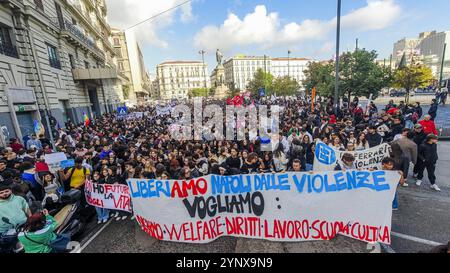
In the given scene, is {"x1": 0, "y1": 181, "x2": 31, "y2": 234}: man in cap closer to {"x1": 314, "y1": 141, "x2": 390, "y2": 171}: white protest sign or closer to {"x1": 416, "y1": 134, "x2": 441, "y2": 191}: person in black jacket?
{"x1": 314, "y1": 141, "x2": 390, "y2": 171}: white protest sign

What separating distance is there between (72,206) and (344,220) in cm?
486

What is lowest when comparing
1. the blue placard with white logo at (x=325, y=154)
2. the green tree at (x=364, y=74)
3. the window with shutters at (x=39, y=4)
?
the blue placard with white logo at (x=325, y=154)

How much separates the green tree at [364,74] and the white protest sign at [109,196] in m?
17.6

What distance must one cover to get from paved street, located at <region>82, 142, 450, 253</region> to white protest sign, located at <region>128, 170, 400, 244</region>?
13 centimetres

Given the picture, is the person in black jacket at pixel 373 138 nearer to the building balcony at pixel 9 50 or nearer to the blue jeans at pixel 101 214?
the blue jeans at pixel 101 214

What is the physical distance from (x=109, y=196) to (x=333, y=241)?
14.1 feet

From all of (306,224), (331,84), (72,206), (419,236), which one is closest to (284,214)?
(306,224)

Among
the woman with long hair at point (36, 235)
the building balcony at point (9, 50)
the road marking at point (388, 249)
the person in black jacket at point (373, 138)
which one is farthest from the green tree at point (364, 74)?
the building balcony at point (9, 50)

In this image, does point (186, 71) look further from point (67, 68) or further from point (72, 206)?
point (72, 206)

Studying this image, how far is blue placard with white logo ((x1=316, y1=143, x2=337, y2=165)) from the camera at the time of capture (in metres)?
5.09

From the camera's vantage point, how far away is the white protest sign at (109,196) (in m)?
4.45

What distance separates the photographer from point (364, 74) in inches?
637
